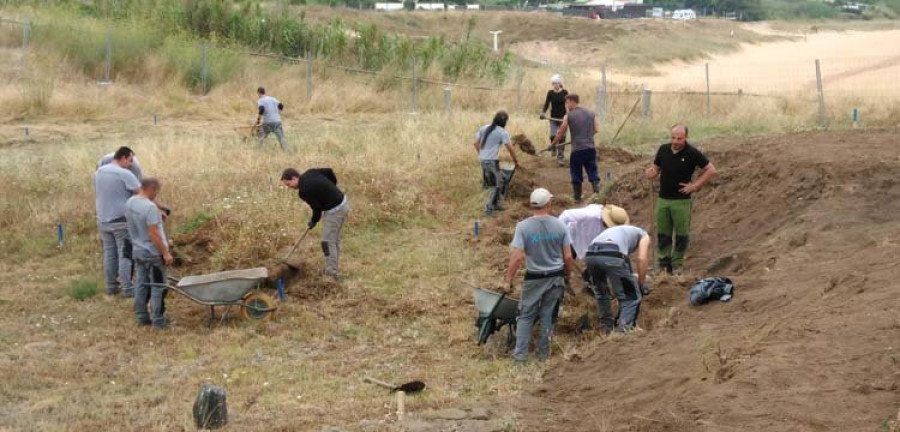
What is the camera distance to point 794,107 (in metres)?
24.2

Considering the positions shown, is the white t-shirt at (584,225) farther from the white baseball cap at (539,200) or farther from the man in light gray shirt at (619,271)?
the white baseball cap at (539,200)

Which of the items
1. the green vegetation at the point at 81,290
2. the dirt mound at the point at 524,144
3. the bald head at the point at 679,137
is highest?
the bald head at the point at 679,137

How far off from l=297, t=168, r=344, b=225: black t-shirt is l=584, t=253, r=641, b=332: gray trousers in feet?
12.0

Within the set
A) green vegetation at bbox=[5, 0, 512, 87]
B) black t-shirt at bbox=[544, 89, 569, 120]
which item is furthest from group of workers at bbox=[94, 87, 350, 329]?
green vegetation at bbox=[5, 0, 512, 87]

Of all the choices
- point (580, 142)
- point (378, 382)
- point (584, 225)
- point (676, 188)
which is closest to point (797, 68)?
point (580, 142)

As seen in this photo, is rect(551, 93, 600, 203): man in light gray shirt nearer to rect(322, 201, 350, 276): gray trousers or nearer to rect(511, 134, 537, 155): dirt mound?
rect(511, 134, 537, 155): dirt mound

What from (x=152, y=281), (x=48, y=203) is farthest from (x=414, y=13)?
(x=152, y=281)

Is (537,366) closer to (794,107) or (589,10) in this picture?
(794,107)

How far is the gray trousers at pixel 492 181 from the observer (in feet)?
51.2

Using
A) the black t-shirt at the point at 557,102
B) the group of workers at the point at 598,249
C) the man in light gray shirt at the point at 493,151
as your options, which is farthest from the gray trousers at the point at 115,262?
the black t-shirt at the point at 557,102

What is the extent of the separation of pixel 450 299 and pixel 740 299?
3.28 meters

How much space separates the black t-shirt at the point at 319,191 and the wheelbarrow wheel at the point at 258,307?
1.42 meters

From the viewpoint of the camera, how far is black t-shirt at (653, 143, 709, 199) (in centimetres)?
1162

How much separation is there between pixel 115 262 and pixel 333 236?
8.04 ft
